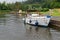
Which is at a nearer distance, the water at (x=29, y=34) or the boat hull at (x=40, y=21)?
the water at (x=29, y=34)

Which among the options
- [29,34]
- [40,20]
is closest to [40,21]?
[40,20]

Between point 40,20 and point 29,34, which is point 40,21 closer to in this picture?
point 40,20

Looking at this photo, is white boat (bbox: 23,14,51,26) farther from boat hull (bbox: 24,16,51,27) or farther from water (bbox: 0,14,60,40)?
water (bbox: 0,14,60,40)

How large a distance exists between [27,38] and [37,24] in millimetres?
14597

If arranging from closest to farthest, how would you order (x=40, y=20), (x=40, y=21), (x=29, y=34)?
(x=29, y=34), (x=40, y=21), (x=40, y=20)

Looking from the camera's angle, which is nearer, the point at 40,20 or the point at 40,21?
the point at 40,21

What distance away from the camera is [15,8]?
144 meters

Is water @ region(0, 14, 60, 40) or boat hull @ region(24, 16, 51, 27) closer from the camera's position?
water @ region(0, 14, 60, 40)

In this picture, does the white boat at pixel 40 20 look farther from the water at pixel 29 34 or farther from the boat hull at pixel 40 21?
the water at pixel 29 34

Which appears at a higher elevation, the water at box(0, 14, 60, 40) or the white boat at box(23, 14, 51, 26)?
the white boat at box(23, 14, 51, 26)

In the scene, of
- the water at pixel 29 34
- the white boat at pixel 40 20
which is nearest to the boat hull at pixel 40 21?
the white boat at pixel 40 20

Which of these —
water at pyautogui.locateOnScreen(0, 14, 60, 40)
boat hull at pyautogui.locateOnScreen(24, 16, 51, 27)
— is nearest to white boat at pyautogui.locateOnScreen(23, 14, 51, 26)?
boat hull at pyautogui.locateOnScreen(24, 16, 51, 27)

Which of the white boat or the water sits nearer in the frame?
the water

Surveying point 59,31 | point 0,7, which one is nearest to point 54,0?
point 0,7
